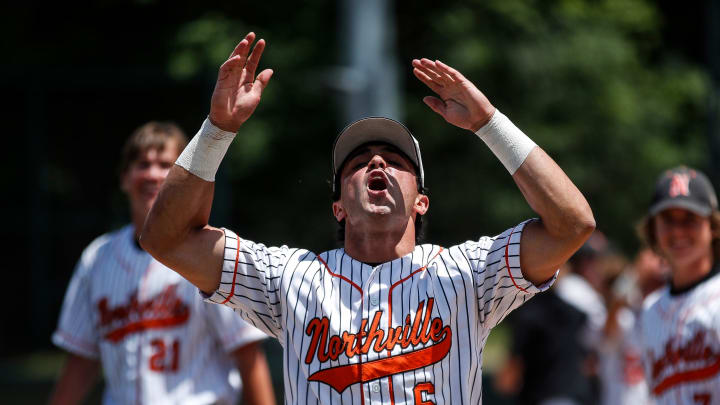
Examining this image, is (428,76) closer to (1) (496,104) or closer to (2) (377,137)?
(2) (377,137)

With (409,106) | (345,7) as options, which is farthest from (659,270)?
(409,106)

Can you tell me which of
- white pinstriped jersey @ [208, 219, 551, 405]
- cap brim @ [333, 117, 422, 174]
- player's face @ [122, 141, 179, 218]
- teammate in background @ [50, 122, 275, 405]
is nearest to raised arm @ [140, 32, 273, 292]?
white pinstriped jersey @ [208, 219, 551, 405]

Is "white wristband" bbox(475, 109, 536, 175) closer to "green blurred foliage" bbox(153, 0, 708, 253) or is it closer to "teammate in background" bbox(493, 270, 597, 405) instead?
"teammate in background" bbox(493, 270, 597, 405)

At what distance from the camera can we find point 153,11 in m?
13.3

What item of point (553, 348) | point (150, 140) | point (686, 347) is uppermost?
point (150, 140)

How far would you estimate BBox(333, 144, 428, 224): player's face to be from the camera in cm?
332

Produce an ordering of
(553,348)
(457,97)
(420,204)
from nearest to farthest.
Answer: (457,97) < (420,204) < (553,348)

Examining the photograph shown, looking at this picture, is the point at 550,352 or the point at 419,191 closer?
the point at 419,191

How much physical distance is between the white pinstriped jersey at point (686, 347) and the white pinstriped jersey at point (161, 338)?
182cm

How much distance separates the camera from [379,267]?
3.38 meters

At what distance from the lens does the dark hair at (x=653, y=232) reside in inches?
188

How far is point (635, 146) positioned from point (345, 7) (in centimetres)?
826

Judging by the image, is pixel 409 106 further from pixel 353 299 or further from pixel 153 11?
pixel 353 299

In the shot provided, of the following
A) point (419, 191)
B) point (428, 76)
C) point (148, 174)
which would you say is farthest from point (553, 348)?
point (428, 76)
